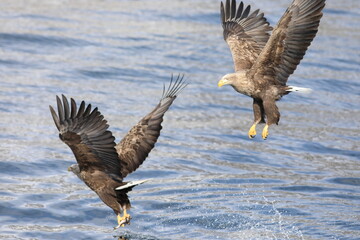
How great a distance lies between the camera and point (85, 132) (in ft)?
24.3

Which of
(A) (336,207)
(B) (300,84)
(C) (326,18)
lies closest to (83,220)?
(A) (336,207)

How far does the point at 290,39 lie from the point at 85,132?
8.02 feet

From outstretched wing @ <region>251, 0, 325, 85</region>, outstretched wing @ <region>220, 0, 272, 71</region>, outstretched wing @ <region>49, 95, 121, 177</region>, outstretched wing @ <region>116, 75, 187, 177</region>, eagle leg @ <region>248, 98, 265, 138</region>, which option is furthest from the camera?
outstretched wing @ <region>220, 0, 272, 71</region>

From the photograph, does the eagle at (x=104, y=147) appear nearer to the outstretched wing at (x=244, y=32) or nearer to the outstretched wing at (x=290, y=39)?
the outstretched wing at (x=290, y=39)

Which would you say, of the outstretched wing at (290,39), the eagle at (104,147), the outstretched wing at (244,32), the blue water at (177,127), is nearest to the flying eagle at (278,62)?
the outstretched wing at (290,39)

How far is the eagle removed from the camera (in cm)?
733

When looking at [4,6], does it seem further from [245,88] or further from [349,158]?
[245,88]

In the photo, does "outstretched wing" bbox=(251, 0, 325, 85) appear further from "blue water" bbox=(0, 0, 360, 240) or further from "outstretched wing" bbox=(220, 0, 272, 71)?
"blue water" bbox=(0, 0, 360, 240)

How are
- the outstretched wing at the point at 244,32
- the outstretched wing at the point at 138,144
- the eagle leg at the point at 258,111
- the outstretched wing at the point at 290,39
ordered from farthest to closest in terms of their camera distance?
the outstretched wing at the point at 244,32
the eagle leg at the point at 258,111
the outstretched wing at the point at 290,39
the outstretched wing at the point at 138,144

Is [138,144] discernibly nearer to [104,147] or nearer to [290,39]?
[104,147]

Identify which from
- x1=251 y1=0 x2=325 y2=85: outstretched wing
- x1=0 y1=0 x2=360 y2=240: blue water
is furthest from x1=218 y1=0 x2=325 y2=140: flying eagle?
x1=0 y1=0 x2=360 y2=240: blue water

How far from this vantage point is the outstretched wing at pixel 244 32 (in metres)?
9.51

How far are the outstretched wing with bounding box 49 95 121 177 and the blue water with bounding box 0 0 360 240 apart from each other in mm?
1417

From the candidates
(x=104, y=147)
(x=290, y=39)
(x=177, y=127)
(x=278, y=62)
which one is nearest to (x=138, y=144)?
(x=104, y=147)
